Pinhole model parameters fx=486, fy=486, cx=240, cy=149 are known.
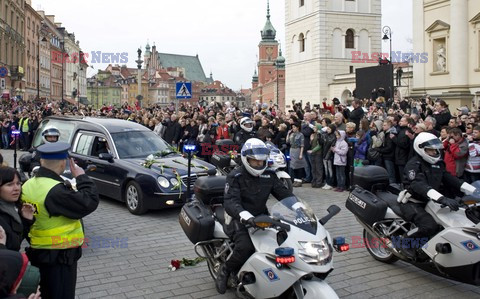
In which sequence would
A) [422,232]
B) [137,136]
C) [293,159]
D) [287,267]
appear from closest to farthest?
[287,267]
[422,232]
[137,136]
[293,159]

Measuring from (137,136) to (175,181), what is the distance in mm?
2214

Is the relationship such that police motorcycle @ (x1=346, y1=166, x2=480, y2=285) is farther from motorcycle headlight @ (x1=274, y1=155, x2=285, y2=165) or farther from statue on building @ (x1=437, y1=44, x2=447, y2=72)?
statue on building @ (x1=437, y1=44, x2=447, y2=72)

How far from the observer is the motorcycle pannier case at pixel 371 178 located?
7.09m

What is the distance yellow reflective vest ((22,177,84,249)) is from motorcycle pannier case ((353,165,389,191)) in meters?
4.39

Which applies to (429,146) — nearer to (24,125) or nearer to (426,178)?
(426,178)

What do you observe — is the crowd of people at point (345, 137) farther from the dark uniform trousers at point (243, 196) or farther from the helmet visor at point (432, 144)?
the dark uniform trousers at point (243, 196)

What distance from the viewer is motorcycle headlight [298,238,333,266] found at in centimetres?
453

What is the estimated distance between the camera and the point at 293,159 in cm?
1423

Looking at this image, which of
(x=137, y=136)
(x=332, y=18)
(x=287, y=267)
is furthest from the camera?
(x=332, y=18)

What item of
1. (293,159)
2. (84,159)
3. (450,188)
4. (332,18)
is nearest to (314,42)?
(332,18)

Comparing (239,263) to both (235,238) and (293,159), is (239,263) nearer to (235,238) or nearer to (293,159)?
(235,238)

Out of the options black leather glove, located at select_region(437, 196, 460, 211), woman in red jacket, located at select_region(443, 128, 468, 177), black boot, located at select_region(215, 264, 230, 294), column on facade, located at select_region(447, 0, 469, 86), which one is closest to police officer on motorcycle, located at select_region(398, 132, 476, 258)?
black leather glove, located at select_region(437, 196, 460, 211)

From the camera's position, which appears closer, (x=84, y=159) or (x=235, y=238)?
(x=235, y=238)

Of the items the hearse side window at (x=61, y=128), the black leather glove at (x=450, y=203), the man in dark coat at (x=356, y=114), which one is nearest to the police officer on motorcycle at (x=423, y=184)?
the black leather glove at (x=450, y=203)
